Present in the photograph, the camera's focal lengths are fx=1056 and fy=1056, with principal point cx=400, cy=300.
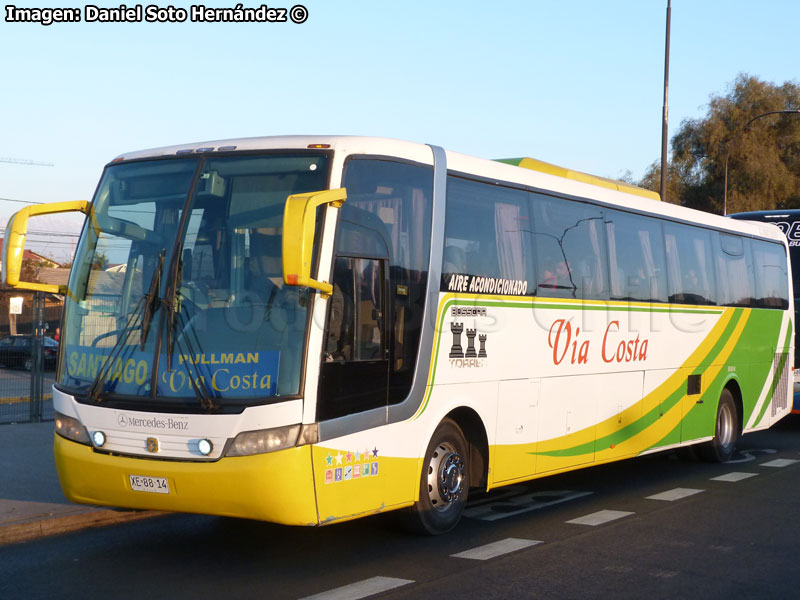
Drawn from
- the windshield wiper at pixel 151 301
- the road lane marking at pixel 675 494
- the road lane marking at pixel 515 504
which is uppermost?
the windshield wiper at pixel 151 301

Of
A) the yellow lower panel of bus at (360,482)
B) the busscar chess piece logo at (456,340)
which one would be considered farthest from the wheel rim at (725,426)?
the yellow lower panel of bus at (360,482)

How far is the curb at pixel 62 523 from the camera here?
8.94 m

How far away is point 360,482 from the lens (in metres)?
7.93

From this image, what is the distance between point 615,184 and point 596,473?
146 inches

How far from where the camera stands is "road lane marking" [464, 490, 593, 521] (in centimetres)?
1017

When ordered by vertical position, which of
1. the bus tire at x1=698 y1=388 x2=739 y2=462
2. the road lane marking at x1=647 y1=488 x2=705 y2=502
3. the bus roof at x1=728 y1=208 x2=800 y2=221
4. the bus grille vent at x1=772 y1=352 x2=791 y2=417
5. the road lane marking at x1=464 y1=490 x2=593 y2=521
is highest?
the bus roof at x1=728 y1=208 x2=800 y2=221

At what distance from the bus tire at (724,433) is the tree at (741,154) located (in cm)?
4281

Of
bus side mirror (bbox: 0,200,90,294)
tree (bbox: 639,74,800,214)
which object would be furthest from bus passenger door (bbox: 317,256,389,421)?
tree (bbox: 639,74,800,214)

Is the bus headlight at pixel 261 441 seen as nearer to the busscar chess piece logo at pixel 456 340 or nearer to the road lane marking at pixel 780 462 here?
the busscar chess piece logo at pixel 456 340

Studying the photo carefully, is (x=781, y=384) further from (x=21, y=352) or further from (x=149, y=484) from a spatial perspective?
(x=149, y=484)

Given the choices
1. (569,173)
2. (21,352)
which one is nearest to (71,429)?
(569,173)

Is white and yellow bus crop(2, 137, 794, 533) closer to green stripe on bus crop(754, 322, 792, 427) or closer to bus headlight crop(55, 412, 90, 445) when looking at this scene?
bus headlight crop(55, 412, 90, 445)

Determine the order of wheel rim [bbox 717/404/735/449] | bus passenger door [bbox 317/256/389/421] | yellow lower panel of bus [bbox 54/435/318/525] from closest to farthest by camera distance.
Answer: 1. yellow lower panel of bus [bbox 54/435/318/525]
2. bus passenger door [bbox 317/256/389/421]
3. wheel rim [bbox 717/404/735/449]

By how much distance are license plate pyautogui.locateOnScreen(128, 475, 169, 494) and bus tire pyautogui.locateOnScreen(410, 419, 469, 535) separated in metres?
2.21
